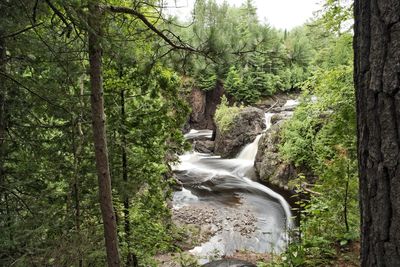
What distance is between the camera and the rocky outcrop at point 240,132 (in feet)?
60.2

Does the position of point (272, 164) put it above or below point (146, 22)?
below

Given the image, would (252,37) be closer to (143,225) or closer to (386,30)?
(386,30)

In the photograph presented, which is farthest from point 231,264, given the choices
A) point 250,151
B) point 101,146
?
point 250,151

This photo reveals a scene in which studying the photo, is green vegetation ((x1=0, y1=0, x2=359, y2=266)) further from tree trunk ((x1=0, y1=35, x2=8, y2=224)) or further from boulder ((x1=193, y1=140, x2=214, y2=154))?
boulder ((x1=193, y1=140, x2=214, y2=154))

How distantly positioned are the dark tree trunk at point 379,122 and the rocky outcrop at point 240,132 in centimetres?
1731

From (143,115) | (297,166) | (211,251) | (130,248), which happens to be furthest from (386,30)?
(297,166)

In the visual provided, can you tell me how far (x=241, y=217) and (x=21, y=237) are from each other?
26.5 ft

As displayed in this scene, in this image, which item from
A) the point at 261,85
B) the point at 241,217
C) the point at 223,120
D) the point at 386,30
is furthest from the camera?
the point at 261,85

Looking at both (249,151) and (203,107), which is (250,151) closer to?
(249,151)

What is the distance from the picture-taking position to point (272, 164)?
1355cm

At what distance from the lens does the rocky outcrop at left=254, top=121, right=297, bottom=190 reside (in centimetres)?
1258

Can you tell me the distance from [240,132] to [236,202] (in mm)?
7453

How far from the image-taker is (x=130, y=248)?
4777 millimetres

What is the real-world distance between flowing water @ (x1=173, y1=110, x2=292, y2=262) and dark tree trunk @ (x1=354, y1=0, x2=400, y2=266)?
5.56m
